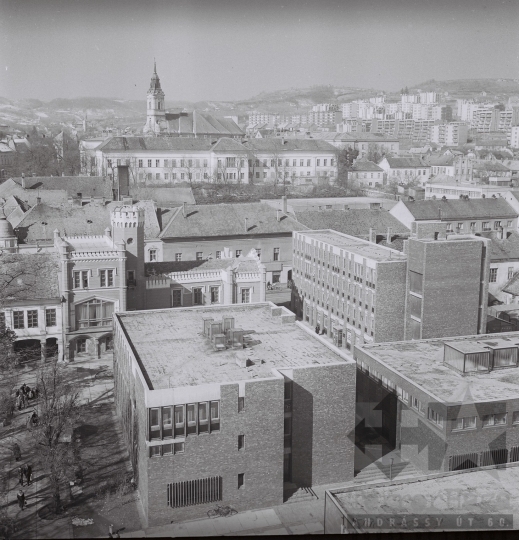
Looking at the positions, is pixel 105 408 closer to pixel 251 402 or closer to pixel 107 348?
pixel 107 348

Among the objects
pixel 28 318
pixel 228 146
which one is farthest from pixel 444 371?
pixel 228 146

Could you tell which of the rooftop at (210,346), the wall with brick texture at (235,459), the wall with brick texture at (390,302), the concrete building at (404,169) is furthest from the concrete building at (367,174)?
the wall with brick texture at (235,459)

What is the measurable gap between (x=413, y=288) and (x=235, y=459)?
→ 11340 millimetres

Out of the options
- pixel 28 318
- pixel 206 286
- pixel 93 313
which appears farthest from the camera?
pixel 206 286

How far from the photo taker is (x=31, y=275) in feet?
76.6

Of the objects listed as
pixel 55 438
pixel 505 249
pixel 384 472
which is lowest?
pixel 384 472

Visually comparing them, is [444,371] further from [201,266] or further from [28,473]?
[201,266]

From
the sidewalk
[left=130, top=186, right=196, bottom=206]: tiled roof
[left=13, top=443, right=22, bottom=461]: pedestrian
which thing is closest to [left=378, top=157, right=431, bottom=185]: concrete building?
[left=130, top=186, right=196, bottom=206]: tiled roof

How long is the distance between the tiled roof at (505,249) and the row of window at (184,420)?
19.9m

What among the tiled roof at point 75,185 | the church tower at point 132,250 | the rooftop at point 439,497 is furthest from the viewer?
the tiled roof at point 75,185

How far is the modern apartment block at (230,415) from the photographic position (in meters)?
13.8

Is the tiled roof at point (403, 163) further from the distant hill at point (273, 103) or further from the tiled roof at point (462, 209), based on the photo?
Answer: the tiled roof at point (462, 209)

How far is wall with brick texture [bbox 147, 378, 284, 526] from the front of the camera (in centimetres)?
1384

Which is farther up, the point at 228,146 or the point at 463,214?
the point at 228,146
